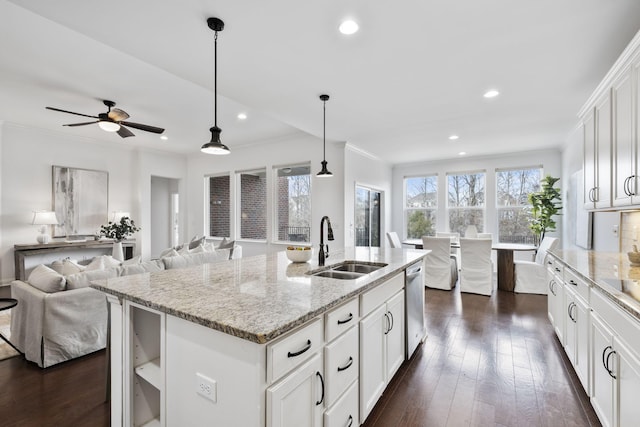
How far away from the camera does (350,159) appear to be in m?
5.72

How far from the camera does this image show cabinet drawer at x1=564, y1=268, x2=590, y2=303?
1997 millimetres

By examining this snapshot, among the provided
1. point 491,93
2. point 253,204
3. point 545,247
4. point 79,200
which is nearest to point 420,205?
point 545,247

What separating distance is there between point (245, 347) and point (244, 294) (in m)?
0.46

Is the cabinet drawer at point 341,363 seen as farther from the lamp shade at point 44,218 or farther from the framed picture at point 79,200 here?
the framed picture at point 79,200

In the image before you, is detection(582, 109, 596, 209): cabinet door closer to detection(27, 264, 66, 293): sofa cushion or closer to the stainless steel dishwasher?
the stainless steel dishwasher

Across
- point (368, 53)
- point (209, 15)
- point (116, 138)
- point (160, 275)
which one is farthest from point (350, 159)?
point (116, 138)

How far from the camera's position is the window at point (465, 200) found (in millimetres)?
6859

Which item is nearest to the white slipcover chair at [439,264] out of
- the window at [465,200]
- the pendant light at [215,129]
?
the window at [465,200]

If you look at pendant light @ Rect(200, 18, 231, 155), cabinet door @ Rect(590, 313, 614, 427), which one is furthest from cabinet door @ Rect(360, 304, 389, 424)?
pendant light @ Rect(200, 18, 231, 155)

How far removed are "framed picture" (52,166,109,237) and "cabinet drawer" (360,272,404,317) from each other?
6.61 metres

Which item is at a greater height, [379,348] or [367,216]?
[367,216]

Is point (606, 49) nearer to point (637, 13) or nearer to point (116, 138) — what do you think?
point (637, 13)

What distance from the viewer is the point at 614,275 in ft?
6.40

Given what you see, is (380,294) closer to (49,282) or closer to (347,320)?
(347,320)
